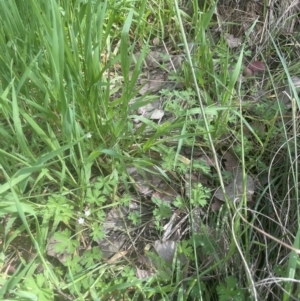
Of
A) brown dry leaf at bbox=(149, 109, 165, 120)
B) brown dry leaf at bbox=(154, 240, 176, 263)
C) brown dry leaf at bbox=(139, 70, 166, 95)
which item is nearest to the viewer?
brown dry leaf at bbox=(154, 240, 176, 263)

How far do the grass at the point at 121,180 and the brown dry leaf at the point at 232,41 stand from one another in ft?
0.80

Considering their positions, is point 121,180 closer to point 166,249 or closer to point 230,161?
point 166,249

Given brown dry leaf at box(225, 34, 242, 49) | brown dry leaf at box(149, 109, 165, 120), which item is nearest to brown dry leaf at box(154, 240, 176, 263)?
brown dry leaf at box(149, 109, 165, 120)

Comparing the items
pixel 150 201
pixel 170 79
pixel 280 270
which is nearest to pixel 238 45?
pixel 170 79

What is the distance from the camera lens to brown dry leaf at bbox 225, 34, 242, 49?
72.2 inches

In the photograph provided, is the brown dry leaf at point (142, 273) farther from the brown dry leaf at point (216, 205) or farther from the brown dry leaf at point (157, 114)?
the brown dry leaf at point (157, 114)

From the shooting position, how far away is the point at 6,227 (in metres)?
1.32

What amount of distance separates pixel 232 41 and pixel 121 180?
81 centimetres

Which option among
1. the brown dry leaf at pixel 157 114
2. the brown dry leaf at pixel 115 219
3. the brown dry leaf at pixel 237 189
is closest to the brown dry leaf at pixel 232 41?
the brown dry leaf at pixel 157 114

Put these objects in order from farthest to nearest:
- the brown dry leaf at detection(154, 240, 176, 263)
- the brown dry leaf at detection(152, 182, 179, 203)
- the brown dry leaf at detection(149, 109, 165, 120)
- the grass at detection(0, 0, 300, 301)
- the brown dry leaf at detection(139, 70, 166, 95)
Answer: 1. the brown dry leaf at detection(139, 70, 166, 95)
2. the brown dry leaf at detection(149, 109, 165, 120)
3. the brown dry leaf at detection(152, 182, 179, 203)
4. the brown dry leaf at detection(154, 240, 176, 263)
5. the grass at detection(0, 0, 300, 301)

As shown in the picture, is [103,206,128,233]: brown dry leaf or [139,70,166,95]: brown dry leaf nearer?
[103,206,128,233]: brown dry leaf

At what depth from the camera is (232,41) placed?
6.09 feet

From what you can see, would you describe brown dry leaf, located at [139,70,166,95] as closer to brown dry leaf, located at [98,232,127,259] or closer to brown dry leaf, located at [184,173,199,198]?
brown dry leaf, located at [184,173,199,198]

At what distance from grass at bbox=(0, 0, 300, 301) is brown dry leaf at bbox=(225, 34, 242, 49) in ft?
0.80
